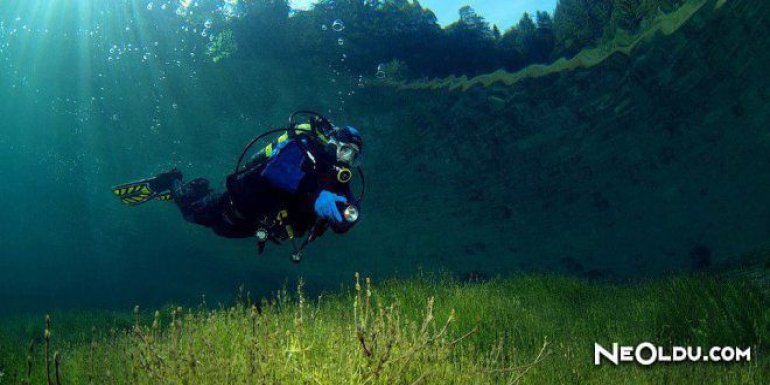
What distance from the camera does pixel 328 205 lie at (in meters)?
4.09

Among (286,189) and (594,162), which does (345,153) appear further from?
(594,162)

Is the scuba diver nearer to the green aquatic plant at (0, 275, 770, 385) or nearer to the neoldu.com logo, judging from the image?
the green aquatic plant at (0, 275, 770, 385)

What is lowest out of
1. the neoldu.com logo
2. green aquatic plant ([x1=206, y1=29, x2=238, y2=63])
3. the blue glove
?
the neoldu.com logo

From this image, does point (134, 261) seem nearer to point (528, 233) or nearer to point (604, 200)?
point (528, 233)

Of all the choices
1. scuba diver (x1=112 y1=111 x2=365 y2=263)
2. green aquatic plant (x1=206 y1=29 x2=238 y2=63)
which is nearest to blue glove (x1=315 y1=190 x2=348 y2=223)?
scuba diver (x1=112 y1=111 x2=365 y2=263)

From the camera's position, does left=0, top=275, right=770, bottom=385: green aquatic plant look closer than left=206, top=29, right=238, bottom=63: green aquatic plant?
Yes

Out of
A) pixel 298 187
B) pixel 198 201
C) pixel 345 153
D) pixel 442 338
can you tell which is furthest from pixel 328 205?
pixel 198 201

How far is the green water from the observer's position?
16.9m

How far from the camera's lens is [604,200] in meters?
20.4

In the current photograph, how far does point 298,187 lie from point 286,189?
0.63 ft

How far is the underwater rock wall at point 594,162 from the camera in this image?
621 inches

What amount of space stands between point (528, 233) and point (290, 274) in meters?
13.3

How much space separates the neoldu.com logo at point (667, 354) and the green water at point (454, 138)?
42.7ft

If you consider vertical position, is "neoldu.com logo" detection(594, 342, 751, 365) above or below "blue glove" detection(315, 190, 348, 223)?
below
